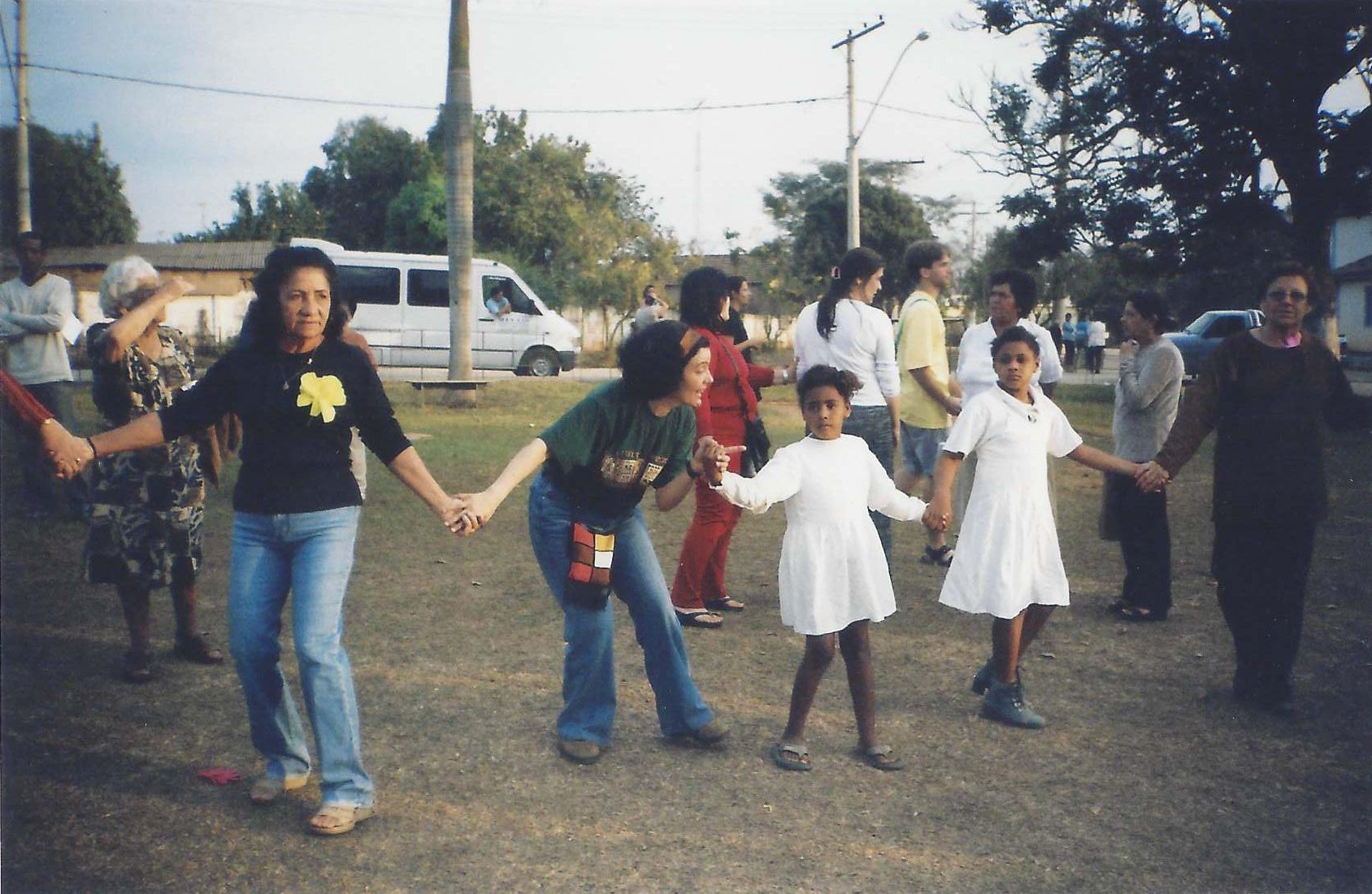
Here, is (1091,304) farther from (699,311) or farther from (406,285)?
(699,311)

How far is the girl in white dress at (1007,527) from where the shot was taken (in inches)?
197

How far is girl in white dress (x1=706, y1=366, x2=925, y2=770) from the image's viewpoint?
442 centimetres

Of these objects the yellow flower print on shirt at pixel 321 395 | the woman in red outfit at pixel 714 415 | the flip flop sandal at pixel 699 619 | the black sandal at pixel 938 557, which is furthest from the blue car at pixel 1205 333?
the yellow flower print on shirt at pixel 321 395

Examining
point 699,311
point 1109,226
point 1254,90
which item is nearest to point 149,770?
point 699,311

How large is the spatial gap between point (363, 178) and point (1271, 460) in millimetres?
42362

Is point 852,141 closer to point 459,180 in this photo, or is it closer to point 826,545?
point 459,180

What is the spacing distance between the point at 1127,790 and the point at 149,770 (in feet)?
11.6

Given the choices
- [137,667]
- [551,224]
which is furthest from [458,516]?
[551,224]

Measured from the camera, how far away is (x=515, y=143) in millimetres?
39312

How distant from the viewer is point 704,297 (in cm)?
625

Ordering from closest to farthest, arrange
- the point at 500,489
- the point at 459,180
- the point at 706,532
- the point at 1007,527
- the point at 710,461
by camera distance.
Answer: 1. the point at 500,489
2. the point at 710,461
3. the point at 1007,527
4. the point at 706,532
5. the point at 459,180

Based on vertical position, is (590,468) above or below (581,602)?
above

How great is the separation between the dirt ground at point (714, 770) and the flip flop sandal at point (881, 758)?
0.05 m

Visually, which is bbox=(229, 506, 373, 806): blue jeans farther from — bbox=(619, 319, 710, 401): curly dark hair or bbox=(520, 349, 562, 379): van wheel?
bbox=(520, 349, 562, 379): van wheel
